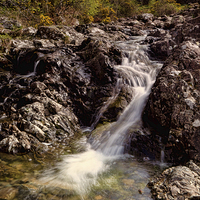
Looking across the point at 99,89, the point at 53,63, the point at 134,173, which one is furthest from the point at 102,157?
the point at 53,63

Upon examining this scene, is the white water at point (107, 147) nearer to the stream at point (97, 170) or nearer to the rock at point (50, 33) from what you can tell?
the stream at point (97, 170)

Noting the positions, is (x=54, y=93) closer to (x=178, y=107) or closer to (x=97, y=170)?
(x=97, y=170)

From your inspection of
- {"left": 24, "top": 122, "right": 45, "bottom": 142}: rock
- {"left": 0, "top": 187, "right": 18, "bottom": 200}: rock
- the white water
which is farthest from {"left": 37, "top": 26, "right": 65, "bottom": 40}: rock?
{"left": 0, "top": 187, "right": 18, "bottom": 200}: rock

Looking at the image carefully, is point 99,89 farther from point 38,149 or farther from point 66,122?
point 38,149

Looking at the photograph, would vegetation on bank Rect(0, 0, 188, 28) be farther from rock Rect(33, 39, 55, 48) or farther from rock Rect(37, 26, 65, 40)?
rock Rect(33, 39, 55, 48)

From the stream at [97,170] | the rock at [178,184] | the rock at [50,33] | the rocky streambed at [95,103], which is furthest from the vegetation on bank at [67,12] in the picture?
the rock at [178,184]

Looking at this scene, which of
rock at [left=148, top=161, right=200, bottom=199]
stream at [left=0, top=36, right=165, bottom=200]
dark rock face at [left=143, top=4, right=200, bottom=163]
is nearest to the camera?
rock at [left=148, top=161, right=200, bottom=199]

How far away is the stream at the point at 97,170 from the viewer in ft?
10.6

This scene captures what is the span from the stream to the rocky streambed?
0.29 m

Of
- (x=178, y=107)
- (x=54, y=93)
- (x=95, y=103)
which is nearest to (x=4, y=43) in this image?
(x=54, y=93)

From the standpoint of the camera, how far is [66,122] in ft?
21.6

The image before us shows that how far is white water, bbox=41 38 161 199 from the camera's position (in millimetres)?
3721

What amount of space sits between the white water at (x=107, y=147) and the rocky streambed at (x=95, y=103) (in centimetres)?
37

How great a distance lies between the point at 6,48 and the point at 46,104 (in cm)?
684
